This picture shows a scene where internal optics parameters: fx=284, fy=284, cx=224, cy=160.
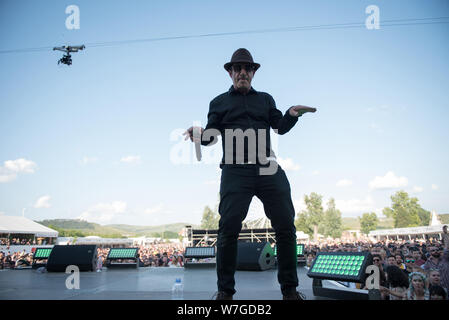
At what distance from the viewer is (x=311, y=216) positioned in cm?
5444

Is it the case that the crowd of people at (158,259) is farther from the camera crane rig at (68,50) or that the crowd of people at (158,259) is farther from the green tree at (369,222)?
the green tree at (369,222)

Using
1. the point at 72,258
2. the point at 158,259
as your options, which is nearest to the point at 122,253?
the point at 72,258

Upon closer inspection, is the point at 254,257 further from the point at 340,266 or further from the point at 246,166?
the point at 246,166

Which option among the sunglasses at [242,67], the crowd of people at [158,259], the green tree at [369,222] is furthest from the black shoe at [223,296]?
the green tree at [369,222]

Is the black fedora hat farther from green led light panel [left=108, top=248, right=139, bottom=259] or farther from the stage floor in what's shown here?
green led light panel [left=108, top=248, right=139, bottom=259]

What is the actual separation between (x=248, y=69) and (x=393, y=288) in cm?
358

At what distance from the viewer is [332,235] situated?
5762 cm

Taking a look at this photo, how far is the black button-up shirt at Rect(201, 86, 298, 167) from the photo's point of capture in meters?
2.58

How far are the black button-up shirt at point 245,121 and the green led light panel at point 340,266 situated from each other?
126 centimetres

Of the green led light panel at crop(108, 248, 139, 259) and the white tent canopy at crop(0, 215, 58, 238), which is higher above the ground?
the green led light panel at crop(108, 248, 139, 259)

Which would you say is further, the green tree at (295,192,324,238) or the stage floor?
the green tree at (295,192,324,238)

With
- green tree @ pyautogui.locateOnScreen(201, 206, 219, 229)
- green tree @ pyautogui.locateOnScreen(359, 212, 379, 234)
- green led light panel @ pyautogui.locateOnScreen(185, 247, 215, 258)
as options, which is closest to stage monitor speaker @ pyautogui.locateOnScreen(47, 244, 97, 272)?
green led light panel @ pyautogui.locateOnScreen(185, 247, 215, 258)

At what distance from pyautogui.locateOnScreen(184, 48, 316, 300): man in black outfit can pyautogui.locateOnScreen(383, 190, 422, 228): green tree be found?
212ft
